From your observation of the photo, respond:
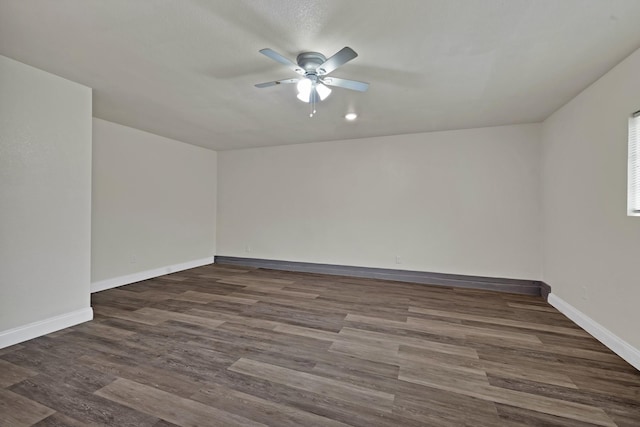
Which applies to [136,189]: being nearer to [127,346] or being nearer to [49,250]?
[49,250]

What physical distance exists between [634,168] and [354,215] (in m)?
3.45

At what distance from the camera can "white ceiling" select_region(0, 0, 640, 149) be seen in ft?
5.73

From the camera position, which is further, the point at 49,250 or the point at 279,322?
the point at 279,322

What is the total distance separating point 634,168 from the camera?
2277mm

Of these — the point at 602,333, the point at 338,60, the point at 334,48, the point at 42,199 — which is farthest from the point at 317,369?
the point at 42,199

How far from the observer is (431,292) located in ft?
13.5

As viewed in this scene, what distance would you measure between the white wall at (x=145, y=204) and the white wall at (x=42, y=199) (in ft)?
4.05

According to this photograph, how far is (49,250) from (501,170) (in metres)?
5.68

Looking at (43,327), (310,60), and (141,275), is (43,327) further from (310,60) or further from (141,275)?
(310,60)

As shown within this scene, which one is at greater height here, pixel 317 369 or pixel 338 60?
pixel 338 60

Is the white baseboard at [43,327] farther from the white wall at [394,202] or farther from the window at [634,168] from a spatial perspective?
the window at [634,168]

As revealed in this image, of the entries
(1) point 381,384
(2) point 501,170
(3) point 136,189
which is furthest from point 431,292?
(3) point 136,189

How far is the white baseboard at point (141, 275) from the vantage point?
4031 millimetres

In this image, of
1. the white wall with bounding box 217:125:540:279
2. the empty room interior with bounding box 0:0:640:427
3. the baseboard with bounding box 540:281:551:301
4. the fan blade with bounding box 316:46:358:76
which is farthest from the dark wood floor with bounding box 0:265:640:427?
the fan blade with bounding box 316:46:358:76
